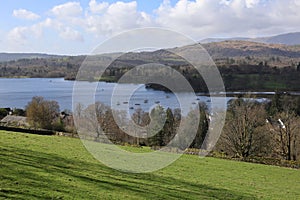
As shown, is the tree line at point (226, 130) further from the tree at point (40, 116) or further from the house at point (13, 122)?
the house at point (13, 122)

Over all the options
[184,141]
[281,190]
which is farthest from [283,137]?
[281,190]

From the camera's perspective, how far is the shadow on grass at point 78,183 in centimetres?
899

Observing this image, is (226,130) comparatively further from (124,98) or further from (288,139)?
(124,98)

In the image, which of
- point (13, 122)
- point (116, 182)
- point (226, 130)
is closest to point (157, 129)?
point (226, 130)

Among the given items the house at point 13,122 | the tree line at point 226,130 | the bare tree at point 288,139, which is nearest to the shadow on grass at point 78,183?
the tree line at point 226,130

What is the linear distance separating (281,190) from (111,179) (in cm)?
799

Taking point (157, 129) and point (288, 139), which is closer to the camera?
point (288, 139)

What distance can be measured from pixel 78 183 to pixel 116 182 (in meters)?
1.49

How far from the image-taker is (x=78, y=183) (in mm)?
10336

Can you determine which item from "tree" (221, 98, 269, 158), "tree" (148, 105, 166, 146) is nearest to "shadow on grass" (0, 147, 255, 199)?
"tree" (221, 98, 269, 158)

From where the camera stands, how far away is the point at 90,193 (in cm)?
948

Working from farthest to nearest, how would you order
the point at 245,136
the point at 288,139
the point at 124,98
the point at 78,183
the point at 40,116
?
the point at 124,98
the point at 40,116
the point at 288,139
the point at 245,136
the point at 78,183

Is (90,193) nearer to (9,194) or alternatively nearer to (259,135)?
(9,194)

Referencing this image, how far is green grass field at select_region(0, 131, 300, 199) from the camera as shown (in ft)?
30.3
